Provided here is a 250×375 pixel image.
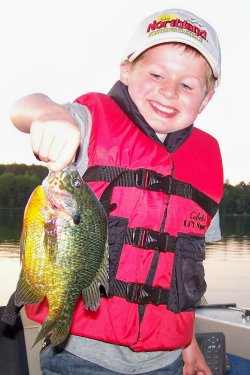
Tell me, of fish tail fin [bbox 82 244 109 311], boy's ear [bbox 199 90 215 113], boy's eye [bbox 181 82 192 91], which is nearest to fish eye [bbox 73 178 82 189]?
fish tail fin [bbox 82 244 109 311]

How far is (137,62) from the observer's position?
3.62 metres

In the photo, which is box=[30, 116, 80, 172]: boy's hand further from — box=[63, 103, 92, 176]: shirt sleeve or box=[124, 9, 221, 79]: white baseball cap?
box=[124, 9, 221, 79]: white baseball cap

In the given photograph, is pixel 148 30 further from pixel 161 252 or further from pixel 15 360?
pixel 15 360

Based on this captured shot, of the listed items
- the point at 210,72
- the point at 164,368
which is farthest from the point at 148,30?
the point at 164,368

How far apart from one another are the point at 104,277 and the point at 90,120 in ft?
3.66

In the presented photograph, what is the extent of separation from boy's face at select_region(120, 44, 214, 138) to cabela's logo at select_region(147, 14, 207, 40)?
0.11m

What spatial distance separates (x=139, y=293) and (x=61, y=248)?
38.2 inches

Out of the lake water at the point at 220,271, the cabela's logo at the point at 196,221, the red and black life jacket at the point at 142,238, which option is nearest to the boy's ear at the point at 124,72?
the red and black life jacket at the point at 142,238

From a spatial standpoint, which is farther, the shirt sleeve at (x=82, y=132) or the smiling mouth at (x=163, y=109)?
the smiling mouth at (x=163, y=109)

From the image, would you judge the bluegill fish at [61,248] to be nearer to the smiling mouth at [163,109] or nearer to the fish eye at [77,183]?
the fish eye at [77,183]

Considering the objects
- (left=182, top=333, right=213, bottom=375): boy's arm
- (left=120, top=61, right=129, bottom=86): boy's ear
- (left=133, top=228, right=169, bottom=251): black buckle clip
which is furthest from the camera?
(left=182, top=333, right=213, bottom=375): boy's arm

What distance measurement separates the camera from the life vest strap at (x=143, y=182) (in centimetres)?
342

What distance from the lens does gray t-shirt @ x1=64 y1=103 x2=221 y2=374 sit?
3.30 meters

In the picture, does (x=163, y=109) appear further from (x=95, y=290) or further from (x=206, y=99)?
(x=95, y=290)
